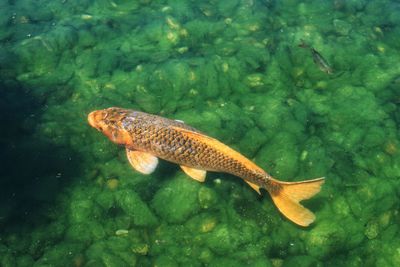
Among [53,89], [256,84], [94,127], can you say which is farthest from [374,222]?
[53,89]

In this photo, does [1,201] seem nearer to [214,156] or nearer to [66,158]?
[66,158]

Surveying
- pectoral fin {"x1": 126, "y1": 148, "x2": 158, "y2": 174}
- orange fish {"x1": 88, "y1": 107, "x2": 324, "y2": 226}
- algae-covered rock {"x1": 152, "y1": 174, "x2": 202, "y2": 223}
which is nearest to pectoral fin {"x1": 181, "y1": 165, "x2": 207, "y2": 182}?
orange fish {"x1": 88, "y1": 107, "x2": 324, "y2": 226}

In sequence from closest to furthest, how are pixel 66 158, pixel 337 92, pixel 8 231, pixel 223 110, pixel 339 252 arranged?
pixel 8 231 < pixel 339 252 < pixel 66 158 < pixel 223 110 < pixel 337 92

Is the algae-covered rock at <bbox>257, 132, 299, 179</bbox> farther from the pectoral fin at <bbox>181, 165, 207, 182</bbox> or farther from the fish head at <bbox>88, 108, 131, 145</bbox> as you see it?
the fish head at <bbox>88, 108, 131, 145</bbox>

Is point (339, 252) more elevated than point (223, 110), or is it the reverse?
point (223, 110)

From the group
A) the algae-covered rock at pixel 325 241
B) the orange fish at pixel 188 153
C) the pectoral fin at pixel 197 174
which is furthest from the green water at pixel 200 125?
the orange fish at pixel 188 153

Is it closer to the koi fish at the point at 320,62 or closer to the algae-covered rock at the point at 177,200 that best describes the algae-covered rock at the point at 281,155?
the algae-covered rock at the point at 177,200
